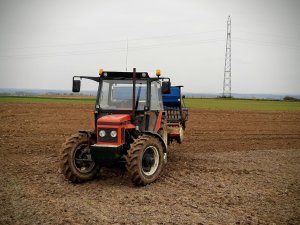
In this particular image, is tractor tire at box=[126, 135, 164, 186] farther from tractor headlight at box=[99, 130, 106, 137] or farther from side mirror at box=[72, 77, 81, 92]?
side mirror at box=[72, 77, 81, 92]

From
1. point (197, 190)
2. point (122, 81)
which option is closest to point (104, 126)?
point (122, 81)

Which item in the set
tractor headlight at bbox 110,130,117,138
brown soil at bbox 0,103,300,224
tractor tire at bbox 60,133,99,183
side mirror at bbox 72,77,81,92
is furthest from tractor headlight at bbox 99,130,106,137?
side mirror at bbox 72,77,81,92

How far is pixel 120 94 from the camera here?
324 inches

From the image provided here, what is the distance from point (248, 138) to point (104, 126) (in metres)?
10.2

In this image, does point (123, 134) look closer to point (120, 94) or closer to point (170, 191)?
point (120, 94)

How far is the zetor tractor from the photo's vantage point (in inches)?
281

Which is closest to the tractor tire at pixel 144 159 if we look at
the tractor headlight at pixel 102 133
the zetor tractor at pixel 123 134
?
the zetor tractor at pixel 123 134

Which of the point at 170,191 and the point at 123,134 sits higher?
the point at 123,134

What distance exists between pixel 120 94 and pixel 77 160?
191 cm

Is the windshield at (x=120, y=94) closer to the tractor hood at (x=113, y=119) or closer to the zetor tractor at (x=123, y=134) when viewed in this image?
the zetor tractor at (x=123, y=134)

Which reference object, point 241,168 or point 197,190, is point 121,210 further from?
point 241,168

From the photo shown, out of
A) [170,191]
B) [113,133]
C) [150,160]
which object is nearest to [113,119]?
[113,133]

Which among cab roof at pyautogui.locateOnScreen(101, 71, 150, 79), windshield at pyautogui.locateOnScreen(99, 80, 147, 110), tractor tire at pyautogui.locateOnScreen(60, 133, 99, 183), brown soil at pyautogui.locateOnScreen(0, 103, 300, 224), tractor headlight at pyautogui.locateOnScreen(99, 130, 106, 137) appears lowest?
brown soil at pyautogui.locateOnScreen(0, 103, 300, 224)

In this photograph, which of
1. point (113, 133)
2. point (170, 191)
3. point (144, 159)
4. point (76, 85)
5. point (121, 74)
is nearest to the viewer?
point (170, 191)
